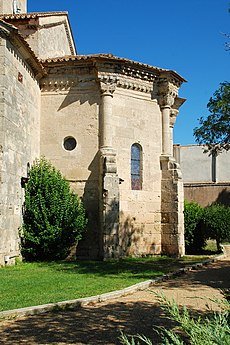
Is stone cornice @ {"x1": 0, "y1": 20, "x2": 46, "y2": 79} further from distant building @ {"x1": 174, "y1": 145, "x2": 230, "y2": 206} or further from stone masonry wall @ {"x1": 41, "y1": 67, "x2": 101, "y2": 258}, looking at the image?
distant building @ {"x1": 174, "y1": 145, "x2": 230, "y2": 206}

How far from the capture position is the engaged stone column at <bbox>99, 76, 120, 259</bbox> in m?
14.8

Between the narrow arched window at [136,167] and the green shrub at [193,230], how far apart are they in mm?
4287

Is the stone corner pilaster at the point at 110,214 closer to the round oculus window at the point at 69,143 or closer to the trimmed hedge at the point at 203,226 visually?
the round oculus window at the point at 69,143

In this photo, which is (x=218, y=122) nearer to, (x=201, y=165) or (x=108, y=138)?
(x=108, y=138)

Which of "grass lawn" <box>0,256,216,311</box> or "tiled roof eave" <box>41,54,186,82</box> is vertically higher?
"tiled roof eave" <box>41,54,186,82</box>

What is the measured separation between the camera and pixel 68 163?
16422 mm

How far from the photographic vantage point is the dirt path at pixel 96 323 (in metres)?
5.70

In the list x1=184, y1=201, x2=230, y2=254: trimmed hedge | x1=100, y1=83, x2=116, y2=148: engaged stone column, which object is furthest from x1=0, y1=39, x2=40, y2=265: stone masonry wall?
x1=184, y1=201, x2=230, y2=254: trimmed hedge

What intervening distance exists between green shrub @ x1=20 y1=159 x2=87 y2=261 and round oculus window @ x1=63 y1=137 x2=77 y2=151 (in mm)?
1511

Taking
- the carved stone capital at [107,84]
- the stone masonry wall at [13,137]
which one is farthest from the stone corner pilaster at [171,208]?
the stone masonry wall at [13,137]

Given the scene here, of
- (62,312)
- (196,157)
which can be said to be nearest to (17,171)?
(62,312)

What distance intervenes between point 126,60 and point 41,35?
373 cm

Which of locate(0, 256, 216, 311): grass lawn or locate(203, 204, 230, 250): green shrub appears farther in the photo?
locate(203, 204, 230, 250): green shrub

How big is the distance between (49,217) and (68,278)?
14.0 feet
